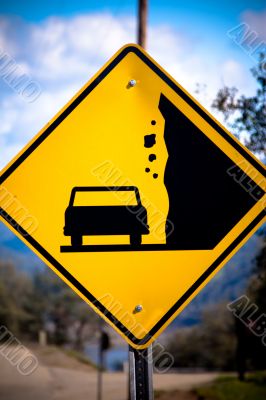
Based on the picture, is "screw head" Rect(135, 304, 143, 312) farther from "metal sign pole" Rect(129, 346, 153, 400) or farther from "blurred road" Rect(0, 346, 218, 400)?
"blurred road" Rect(0, 346, 218, 400)

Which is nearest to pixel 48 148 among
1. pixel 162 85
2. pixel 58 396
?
pixel 162 85

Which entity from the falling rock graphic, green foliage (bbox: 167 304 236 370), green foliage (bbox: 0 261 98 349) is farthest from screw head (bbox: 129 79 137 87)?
green foliage (bbox: 0 261 98 349)

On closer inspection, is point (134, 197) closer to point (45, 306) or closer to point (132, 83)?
point (132, 83)

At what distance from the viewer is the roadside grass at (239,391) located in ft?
44.7

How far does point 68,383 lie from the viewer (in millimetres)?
25562

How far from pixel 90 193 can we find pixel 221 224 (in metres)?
0.59

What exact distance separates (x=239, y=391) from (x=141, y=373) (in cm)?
1417

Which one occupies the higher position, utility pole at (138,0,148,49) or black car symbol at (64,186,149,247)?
utility pole at (138,0,148,49)

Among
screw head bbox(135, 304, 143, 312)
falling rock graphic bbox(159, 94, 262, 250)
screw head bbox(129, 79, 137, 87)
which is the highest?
screw head bbox(129, 79, 137, 87)

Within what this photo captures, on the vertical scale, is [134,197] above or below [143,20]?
below

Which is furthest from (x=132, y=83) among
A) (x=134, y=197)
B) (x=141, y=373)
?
(x=141, y=373)

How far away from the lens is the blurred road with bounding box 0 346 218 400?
20.8m

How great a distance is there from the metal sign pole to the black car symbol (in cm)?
47

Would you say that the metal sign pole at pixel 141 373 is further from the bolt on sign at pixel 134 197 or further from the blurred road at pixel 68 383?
the blurred road at pixel 68 383
